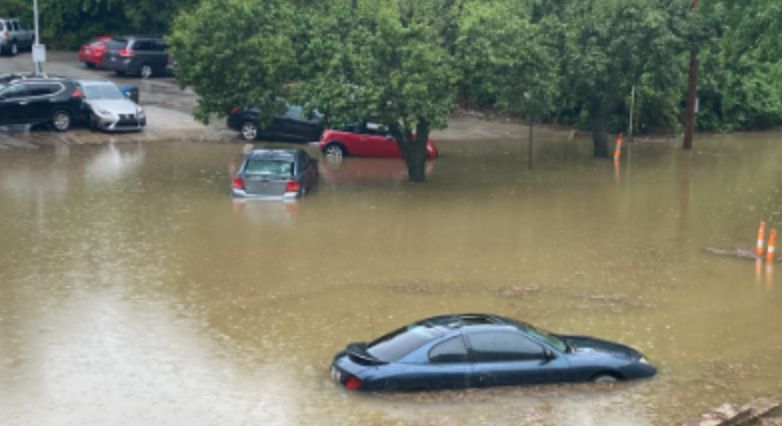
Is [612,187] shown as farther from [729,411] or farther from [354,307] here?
[729,411]

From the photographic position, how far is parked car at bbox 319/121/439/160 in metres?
36.6

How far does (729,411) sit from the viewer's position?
14.1m

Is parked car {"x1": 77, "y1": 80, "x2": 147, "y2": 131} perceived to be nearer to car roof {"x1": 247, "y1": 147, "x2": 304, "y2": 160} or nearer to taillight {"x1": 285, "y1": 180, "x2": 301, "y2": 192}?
car roof {"x1": 247, "y1": 147, "x2": 304, "y2": 160}

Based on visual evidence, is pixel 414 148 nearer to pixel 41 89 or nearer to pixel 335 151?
pixel 335 151

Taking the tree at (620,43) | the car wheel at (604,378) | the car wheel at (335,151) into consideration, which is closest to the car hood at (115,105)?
the car wheel at (335,151)

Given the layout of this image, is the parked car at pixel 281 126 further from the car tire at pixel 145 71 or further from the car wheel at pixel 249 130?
the car tire at pixel 145 71

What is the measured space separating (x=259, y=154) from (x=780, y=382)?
15483 mm

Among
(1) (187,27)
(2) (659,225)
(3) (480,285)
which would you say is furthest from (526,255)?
(1) (187,27)

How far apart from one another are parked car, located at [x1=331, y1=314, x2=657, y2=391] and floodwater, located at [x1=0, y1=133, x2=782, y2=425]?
7.7 inches

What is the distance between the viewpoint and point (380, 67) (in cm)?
3052

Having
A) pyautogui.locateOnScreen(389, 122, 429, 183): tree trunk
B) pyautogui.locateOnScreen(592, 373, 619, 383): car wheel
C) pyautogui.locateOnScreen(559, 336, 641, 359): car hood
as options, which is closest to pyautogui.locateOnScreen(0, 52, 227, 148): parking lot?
pyautogui.locateOnScreen(389, 122, 429, 183): tree trunk

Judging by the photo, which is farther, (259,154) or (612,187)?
(612,187)

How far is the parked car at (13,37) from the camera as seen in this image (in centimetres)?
5253

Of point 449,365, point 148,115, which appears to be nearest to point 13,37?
point 148,115
